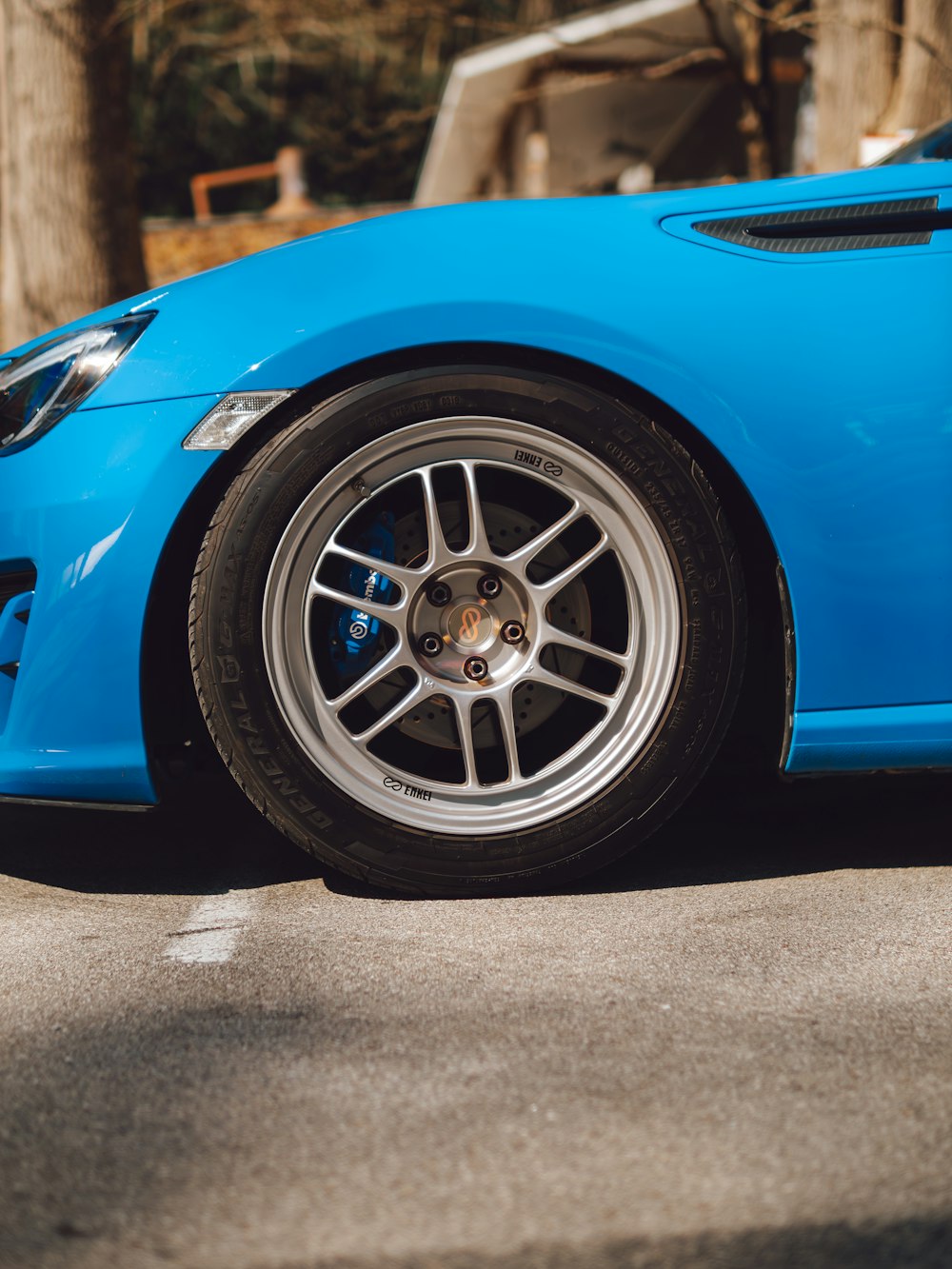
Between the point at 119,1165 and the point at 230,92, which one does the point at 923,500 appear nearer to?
the point at 119,1165

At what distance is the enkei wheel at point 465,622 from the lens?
215 cm

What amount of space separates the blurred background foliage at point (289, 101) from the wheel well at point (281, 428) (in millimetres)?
17743

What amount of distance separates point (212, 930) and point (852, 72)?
654cm

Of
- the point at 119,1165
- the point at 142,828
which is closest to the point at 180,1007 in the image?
the point at 119,1165

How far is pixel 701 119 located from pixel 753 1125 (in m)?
15.9

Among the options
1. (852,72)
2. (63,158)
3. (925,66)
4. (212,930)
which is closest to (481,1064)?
(212,930)

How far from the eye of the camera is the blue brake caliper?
227 cm

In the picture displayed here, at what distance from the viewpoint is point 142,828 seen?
2773 mm

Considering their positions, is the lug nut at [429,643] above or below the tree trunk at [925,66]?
below

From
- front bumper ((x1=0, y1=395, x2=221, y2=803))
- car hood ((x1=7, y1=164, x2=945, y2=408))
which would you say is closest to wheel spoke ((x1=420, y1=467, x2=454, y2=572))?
car hood ((x1=7, y1=164, x2=945, y2=408))

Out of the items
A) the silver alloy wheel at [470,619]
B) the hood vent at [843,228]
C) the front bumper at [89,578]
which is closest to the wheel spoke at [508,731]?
the silver alloy wheel at [470,619]

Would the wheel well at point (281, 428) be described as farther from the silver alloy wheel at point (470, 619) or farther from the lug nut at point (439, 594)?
the lug nut at point (439, 594)

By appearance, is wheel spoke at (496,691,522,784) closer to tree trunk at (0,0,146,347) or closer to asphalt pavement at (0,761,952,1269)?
asphalt pavement at (0,761,952,1269)

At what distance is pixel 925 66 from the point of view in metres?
6.68
